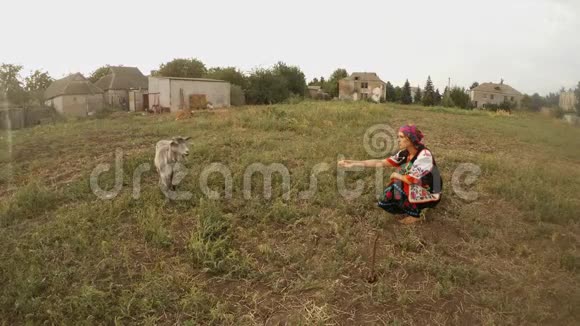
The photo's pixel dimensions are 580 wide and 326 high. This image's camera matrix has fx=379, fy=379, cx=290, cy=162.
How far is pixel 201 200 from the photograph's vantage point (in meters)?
4.34

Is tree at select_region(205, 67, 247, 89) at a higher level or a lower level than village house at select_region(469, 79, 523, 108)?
higher

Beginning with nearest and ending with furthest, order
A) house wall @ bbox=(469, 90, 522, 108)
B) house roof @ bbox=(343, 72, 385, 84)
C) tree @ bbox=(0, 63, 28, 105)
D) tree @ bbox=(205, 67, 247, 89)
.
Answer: house wall @ bbox=(469, 90, 522, 108)
tree @ bbox=(0, 63, 28, 105)
tree @ bbox=(205, 67, 247, 89)
house roof @ bbox=(343, 72, 385, 84)

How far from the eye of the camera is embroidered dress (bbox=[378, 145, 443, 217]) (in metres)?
3.53

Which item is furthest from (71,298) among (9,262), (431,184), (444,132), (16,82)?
(16,82)

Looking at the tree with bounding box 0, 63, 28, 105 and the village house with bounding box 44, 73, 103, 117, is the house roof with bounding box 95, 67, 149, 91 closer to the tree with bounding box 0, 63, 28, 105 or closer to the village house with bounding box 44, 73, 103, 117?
the village house with bounding box 44, 73, 103, 117

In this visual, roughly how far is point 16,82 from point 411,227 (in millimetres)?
27691

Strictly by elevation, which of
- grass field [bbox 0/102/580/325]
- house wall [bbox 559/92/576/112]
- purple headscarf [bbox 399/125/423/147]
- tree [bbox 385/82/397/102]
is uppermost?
tree [bbox 385/82/397/102]

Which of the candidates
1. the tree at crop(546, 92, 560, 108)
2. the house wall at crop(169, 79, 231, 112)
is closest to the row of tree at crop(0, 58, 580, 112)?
the house wall at crop(169, 79, 231, 112)

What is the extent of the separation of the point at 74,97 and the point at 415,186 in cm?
2602

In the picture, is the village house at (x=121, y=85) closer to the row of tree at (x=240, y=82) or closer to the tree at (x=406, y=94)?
the row of tree at (x=240, y=82)

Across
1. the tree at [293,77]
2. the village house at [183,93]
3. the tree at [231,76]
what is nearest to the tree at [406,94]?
the tree at [293,77]

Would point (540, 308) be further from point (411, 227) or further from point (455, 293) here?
point (411, 227)

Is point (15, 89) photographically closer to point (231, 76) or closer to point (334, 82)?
point (231, 76)

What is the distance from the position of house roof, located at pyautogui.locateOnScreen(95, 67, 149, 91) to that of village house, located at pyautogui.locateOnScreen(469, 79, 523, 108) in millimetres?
30262
